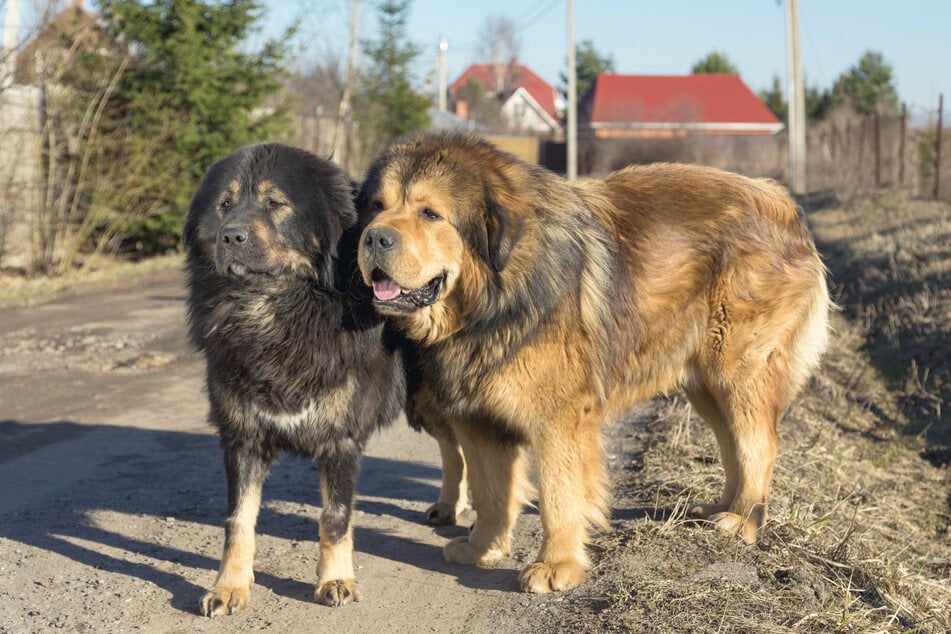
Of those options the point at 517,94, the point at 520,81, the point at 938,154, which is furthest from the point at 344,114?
the point at 520,81

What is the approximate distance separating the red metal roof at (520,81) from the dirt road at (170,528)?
8537 centimetres

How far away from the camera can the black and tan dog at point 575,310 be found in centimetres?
426

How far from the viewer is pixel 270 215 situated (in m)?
4.26

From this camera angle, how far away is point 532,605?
4.34 metres

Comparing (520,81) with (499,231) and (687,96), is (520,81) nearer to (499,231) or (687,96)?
(687,96)

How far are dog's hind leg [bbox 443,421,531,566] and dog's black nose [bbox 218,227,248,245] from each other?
134cm

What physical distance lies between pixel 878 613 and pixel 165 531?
3.47 meters

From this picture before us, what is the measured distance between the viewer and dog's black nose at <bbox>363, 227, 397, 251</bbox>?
3957mm

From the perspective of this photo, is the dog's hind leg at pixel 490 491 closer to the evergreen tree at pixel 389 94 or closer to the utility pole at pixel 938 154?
the utility pole at pixel 938 154

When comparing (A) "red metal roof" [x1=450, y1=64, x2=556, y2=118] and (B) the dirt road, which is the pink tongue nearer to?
(B) the dirt road

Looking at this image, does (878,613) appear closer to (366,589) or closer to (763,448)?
(763,448)

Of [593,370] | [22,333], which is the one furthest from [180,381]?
[593,370]

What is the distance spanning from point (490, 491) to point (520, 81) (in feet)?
316

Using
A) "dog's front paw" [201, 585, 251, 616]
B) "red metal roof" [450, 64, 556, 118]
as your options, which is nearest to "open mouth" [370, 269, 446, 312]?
"dog's front paw" [201, 585, 251, 616]
